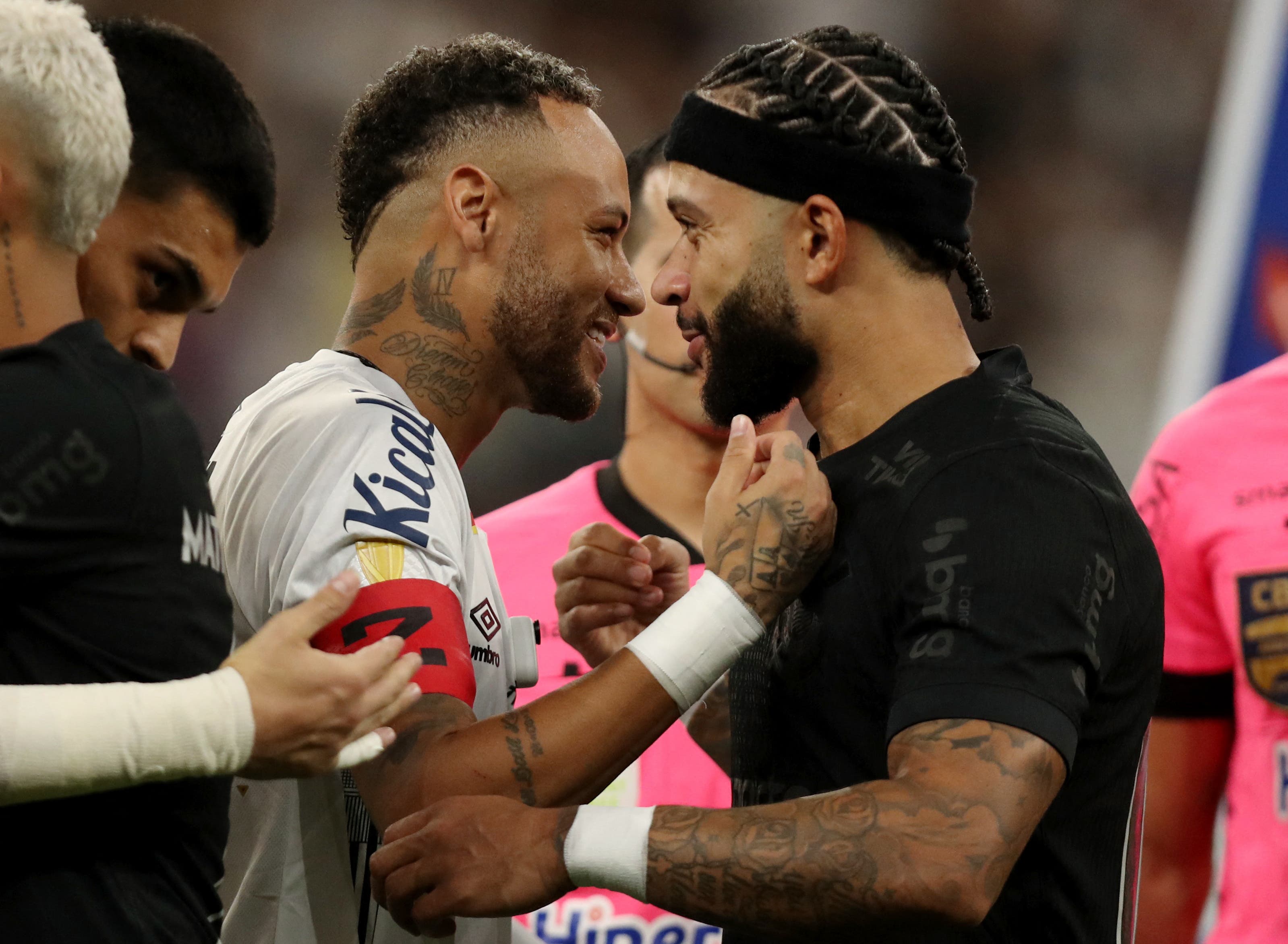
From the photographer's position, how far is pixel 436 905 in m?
1.63

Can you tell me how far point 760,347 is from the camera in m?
2.07

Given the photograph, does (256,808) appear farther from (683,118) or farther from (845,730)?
(683,118)

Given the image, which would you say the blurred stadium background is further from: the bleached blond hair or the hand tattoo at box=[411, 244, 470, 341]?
the bleached blond hair

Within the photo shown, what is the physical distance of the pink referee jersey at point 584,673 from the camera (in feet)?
10.1

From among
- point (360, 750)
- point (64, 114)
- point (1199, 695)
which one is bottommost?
point (1199, 695)

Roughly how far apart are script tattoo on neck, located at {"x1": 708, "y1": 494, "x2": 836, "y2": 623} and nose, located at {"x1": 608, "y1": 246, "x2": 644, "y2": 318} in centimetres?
81

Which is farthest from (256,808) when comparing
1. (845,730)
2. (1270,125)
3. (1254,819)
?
(1270,125)

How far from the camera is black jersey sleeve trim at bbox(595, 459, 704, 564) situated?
3.50 metres

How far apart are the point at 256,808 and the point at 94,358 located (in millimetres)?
980

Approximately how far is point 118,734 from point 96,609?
0.16 meters

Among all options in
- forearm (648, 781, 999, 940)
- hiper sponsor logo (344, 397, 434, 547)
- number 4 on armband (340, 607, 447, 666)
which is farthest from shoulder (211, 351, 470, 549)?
forearm (648, 781, 999, 940)

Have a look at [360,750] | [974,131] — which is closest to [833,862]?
[360,750]

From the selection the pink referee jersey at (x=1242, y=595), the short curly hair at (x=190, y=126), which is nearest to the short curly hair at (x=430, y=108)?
the short curly hair at (x=190, y=126)

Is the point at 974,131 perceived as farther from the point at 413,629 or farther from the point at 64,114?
the point at 64,114
